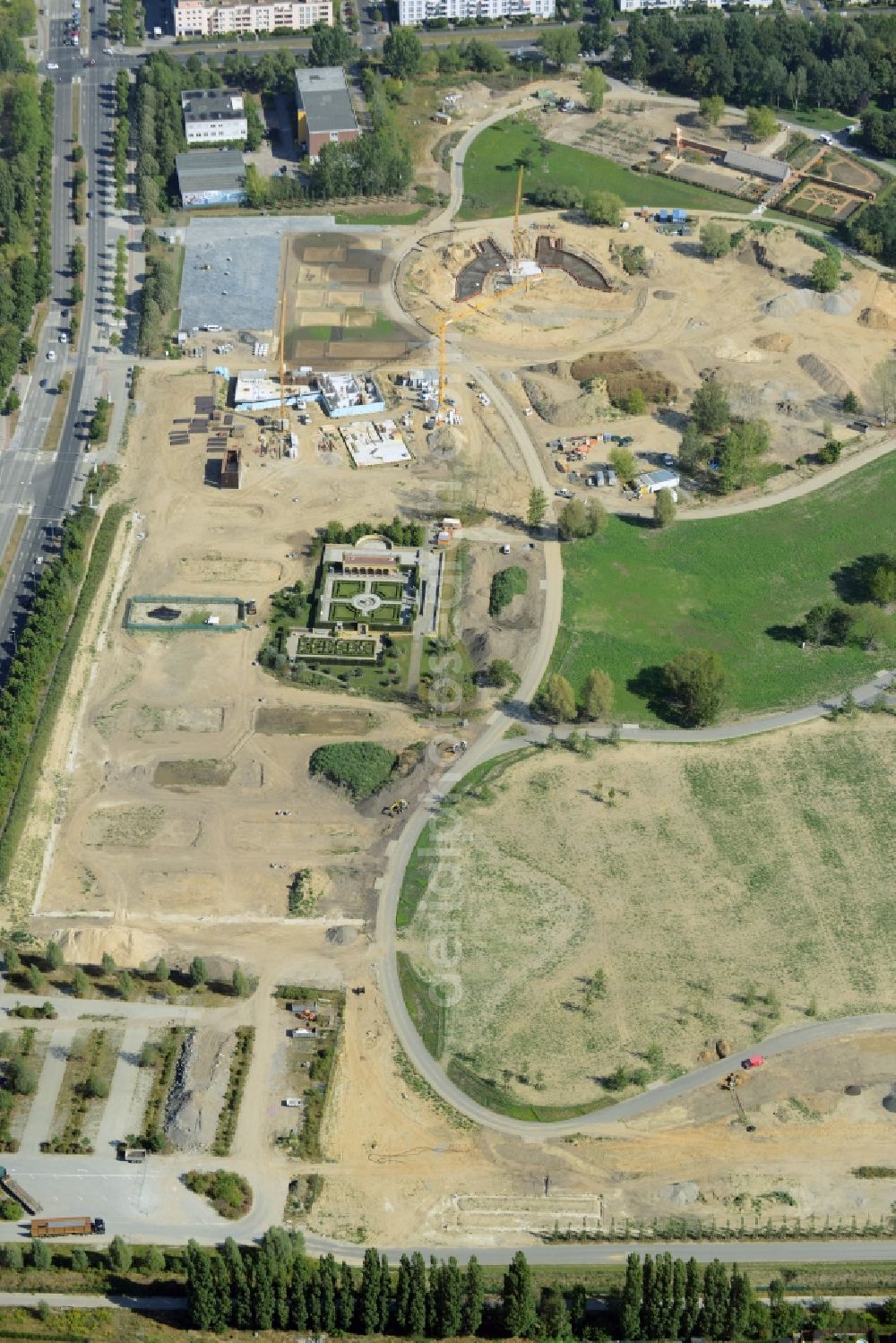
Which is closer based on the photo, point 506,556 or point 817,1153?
point 817,1153

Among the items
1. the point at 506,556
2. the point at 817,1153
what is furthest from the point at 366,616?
the point at 817,1153

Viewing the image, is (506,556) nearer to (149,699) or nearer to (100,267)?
(149,699)

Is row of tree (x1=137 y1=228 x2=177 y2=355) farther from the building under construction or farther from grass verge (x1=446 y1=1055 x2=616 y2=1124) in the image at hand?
grass verge (x1=446 y1=1055 x2=616 y2=1124)

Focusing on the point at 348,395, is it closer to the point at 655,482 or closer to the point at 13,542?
the point at 655,482

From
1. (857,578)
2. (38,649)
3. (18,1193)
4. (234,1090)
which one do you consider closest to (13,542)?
(38,649)

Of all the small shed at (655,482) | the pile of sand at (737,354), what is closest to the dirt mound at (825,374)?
the pile of sand at (737,354)

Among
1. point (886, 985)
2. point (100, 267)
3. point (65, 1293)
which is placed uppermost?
point (100, 267)

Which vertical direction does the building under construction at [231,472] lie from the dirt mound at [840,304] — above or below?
below

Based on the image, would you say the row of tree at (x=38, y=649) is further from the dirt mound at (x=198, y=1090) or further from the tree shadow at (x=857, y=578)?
the tree shadow at (x=857, y=578)
